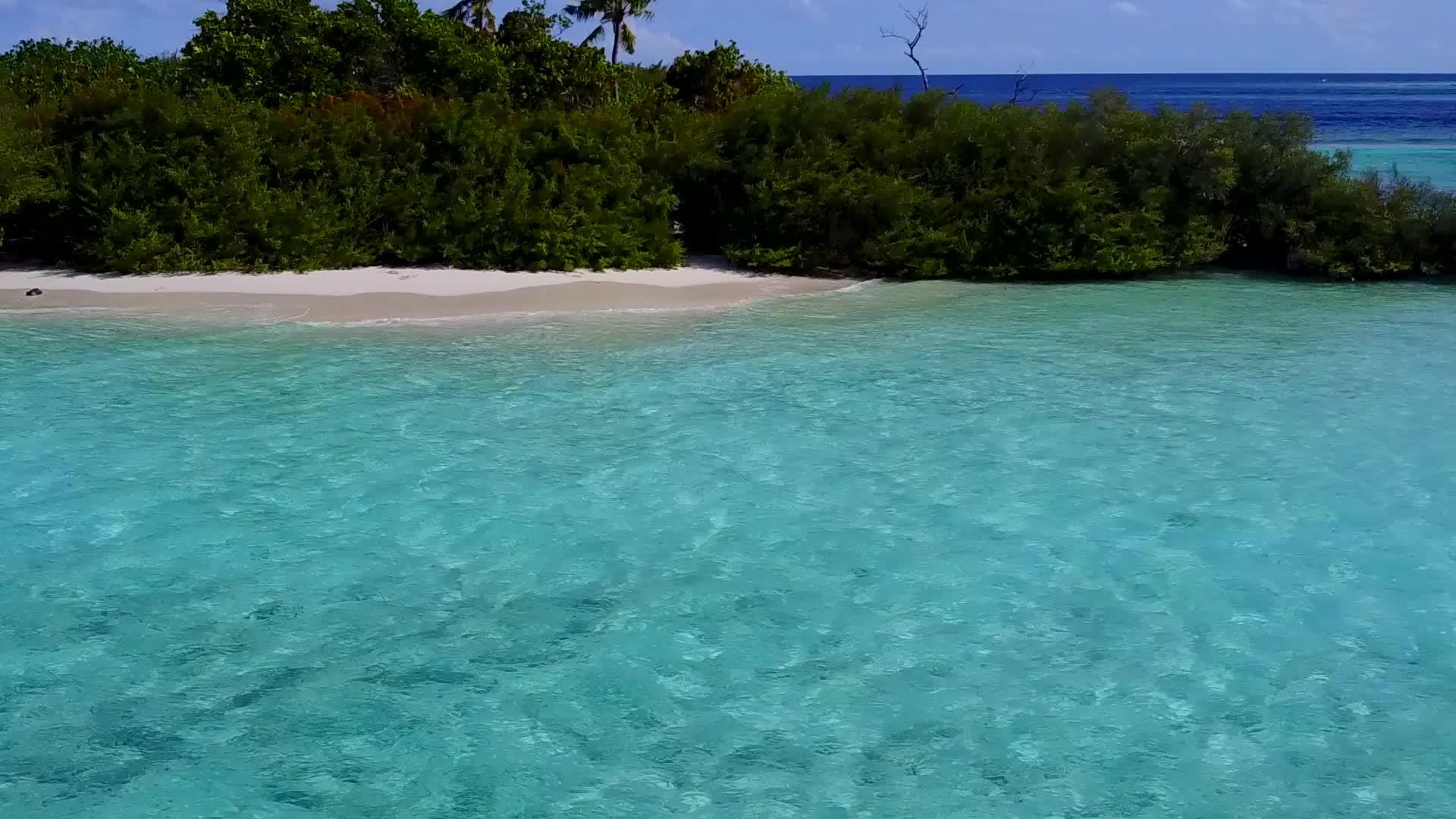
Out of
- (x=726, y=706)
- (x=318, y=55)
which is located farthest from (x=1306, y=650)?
(x=318, y=55)

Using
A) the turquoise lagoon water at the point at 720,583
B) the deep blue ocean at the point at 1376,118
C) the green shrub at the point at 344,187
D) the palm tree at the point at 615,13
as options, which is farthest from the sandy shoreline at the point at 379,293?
the palm tree at the point at 615,13

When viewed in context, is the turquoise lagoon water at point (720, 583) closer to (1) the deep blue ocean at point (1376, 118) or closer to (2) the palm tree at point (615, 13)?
(1) the deep blue ocean at point (1376, 118)

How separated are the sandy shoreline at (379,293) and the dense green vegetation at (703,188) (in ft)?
1.19

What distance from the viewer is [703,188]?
52.8 feet

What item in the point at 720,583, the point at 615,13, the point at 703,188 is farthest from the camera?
the point at 615,13

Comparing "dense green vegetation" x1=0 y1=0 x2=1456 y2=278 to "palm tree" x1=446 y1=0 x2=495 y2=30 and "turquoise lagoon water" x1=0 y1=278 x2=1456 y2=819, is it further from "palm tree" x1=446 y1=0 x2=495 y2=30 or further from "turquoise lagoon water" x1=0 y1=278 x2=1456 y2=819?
"palm tree" x1=446 y1=0 x2=495 y2=30

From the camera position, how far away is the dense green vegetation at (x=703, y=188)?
46.9ft

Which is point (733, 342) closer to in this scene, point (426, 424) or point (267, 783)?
point (426, 424)

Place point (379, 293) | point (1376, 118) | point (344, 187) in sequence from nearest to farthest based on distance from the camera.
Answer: point (379, 293) → point (344, 187) → point (1376, 118)

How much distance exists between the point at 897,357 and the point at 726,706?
6.86m

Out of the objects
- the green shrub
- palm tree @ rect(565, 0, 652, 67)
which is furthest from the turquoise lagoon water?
palm tree @ rect(565, 0, 652, 67)

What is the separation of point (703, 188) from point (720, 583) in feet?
34.2

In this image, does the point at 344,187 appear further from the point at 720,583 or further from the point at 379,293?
the point at 720,583

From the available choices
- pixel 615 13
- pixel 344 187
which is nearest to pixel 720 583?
pixel 344 187
